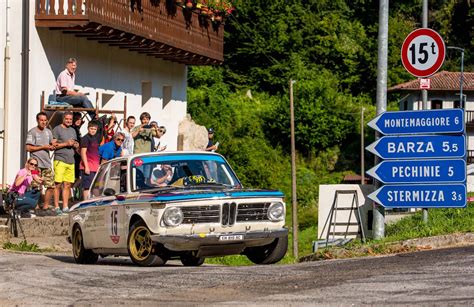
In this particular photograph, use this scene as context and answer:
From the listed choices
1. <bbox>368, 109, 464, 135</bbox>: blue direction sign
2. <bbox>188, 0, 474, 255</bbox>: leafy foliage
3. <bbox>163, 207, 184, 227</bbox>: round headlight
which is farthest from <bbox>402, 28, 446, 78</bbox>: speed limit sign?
<bbox>188, 0, 474, 255</bbox>: leafy foliage

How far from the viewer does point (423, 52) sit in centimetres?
2112

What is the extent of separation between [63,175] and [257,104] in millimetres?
49992

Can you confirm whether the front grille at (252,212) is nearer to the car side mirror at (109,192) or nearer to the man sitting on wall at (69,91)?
the car side mirror at (109,192)

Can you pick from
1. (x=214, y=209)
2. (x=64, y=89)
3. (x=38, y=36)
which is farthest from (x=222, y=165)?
(x=38, y=36)

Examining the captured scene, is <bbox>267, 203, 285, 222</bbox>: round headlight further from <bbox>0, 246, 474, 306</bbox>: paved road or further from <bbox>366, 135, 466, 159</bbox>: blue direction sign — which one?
<bbox>366, 135, 466, 159</bbox>: blue direction sign

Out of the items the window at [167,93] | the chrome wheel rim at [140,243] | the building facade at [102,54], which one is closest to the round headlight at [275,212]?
the chrome wheel rim at [140,243]

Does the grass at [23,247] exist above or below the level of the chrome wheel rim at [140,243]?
below

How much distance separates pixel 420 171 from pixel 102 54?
16698mm

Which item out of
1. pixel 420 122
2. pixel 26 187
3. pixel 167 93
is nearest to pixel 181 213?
pixel 420 122

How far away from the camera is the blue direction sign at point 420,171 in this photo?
67.1 ft

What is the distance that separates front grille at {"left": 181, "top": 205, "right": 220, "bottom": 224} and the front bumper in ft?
0.62

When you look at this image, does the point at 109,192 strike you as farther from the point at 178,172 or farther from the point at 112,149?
the point at 112,149

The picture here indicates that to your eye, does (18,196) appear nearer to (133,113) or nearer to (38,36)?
(38,36)

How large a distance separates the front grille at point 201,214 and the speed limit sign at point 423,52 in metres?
5.19
